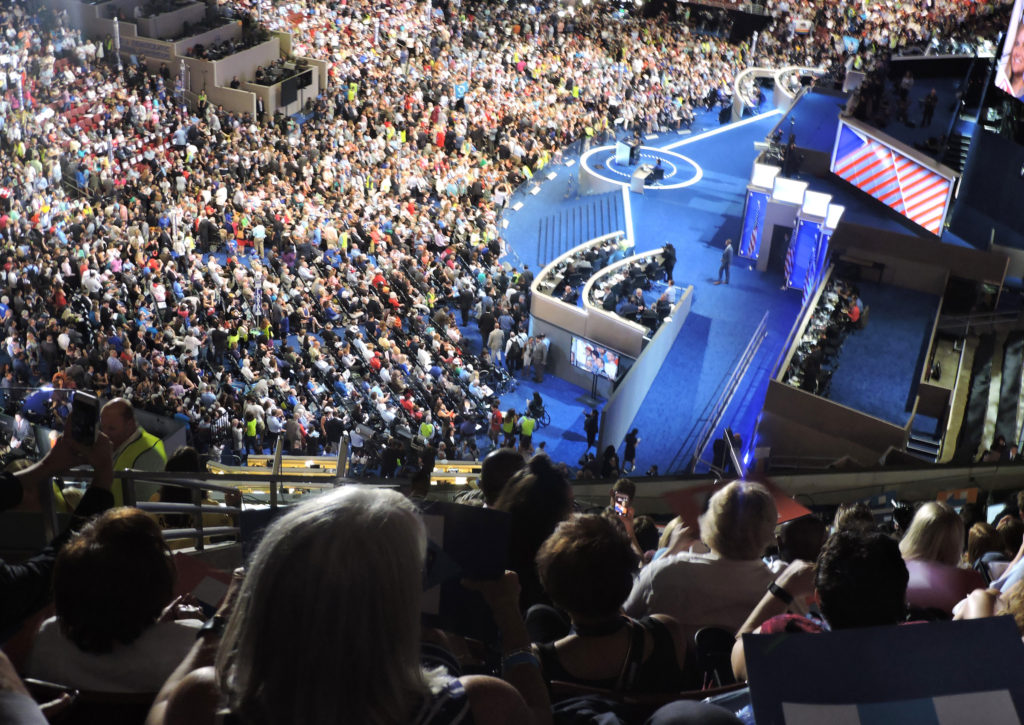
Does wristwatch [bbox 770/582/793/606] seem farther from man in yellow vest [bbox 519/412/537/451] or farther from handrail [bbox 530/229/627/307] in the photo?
handrail [bbox 530/229/627/307]

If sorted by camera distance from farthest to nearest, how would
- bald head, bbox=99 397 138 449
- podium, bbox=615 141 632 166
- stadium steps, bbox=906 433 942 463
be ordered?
podium, bbox=615 141 632 166 < stadium steps, bbox=906 433 942 463 < bald head, bbox=99 397 138 449

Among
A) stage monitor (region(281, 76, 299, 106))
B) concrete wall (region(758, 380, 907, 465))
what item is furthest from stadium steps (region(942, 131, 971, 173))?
stage monitor (region(281, 76, 299, 106))

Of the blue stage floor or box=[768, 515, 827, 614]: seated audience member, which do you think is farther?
the blue stage floor

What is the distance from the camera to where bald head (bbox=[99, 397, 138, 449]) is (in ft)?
17.3

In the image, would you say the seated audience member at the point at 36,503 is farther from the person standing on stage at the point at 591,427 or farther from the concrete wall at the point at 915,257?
the concrete wall at the point at 915,257

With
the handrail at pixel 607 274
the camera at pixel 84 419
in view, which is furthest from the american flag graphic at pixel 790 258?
the camera at pixel 84 419

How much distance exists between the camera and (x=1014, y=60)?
58.9 ft

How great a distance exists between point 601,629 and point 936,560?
2110 mm

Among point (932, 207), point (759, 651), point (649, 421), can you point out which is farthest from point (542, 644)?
point (932, 207)

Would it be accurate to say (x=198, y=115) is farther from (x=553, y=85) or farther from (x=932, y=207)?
(x=932, y=207)

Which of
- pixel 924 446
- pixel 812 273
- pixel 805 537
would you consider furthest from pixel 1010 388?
pixel 805 537

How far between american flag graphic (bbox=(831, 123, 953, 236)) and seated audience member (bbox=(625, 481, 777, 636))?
17914mm

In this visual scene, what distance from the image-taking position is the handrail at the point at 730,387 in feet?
56.9

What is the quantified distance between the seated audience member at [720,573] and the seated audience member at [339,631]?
5.82 feet
